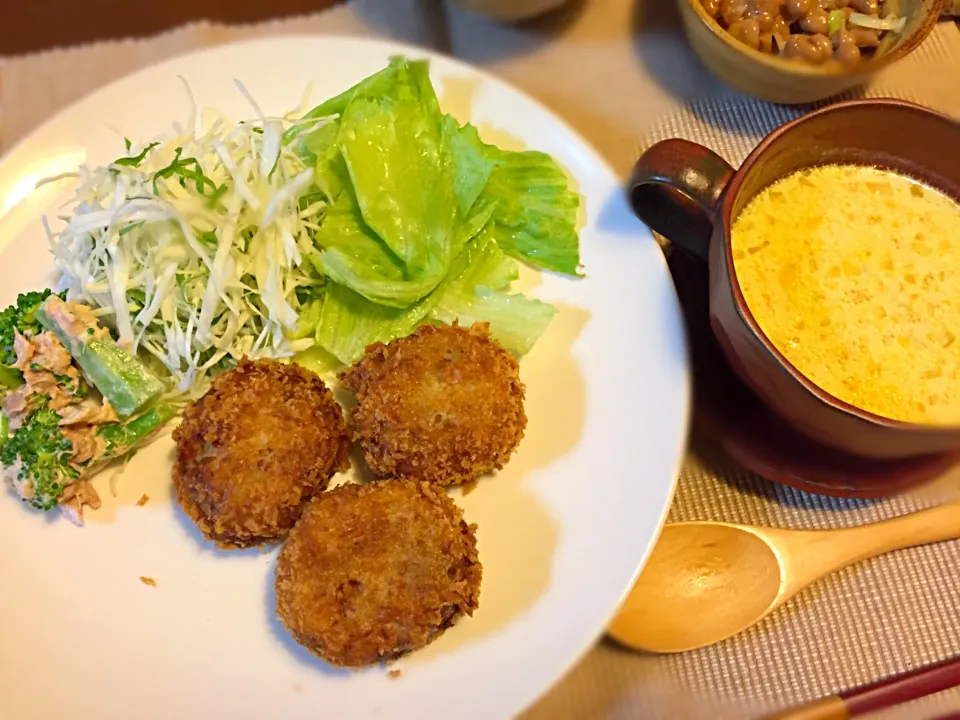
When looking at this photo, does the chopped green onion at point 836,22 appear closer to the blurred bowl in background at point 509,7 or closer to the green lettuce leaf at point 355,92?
the blurred bowl in background at point 509,7

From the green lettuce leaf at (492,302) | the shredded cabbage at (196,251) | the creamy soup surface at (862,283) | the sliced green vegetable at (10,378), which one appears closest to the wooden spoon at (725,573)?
the creamy soup surface at (862,283)

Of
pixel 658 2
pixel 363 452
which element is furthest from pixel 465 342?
pixel 658 2

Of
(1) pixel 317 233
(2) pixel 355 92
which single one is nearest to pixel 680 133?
(2) pixel 355 92

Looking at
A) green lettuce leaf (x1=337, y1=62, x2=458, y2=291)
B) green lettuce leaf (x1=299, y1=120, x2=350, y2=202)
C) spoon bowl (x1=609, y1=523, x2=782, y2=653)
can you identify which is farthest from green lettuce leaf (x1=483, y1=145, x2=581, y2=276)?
spoon bowl (x1=609, y1=523, x2=782, y2=653)

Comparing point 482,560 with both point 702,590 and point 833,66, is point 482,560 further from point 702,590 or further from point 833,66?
point 833,66

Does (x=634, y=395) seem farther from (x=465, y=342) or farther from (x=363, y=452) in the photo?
(x=363, y=452)
